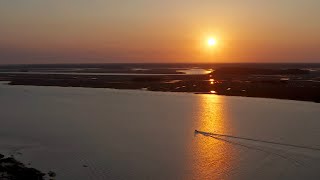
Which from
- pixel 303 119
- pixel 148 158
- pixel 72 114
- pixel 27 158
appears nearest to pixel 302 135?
pixel 303 119

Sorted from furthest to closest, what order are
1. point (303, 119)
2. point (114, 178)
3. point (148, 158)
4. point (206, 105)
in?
1. point (206, 105)
2. point (303, 119)
3. point (148, 158)
4. point (114, 178)

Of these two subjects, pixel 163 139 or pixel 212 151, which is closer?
pixel 212 151

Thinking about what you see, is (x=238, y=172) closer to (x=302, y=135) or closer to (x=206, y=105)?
(x=302, y=135)

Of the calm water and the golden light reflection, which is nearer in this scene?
the golden light reflection

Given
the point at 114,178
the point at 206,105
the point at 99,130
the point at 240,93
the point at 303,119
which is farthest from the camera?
the point at 240,93
